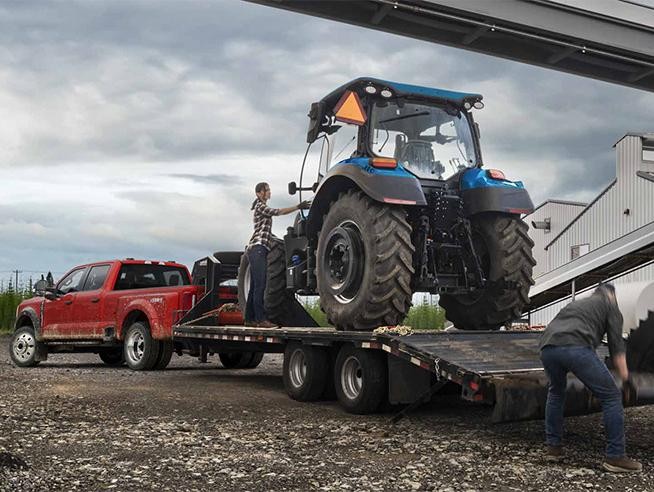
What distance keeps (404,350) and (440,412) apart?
5.72 feet

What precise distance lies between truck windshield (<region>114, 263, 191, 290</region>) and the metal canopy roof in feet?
16.2

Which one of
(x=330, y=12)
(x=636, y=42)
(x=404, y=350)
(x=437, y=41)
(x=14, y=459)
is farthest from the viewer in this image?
(x=636, y=42)

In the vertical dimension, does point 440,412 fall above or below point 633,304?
below

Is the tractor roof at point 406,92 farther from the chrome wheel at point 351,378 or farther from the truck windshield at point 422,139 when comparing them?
the chrome wheel at point 351,378

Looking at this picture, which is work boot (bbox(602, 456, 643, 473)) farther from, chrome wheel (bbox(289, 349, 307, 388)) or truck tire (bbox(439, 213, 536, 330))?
chrome wheel (bbox(289, 349, 307, 388))

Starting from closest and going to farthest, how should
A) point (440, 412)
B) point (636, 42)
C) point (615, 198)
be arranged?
1. point (440, 412)
2. point (636, 42)
3. point (615, 198)

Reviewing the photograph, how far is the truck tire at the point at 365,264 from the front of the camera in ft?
27.4

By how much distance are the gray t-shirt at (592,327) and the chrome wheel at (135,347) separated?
8666mm

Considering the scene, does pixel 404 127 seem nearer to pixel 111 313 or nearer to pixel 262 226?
pixel 262 226

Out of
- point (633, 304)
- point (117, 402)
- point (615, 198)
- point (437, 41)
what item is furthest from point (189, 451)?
point (615, 198)

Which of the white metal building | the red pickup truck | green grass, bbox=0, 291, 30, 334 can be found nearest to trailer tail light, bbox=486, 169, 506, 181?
the red pickup truck

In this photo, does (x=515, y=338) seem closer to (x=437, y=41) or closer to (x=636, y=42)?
(x=437, y=41)

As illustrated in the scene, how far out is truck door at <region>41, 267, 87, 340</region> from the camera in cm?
1491

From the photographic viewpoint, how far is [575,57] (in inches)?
693
